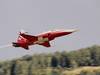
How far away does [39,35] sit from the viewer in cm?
4084

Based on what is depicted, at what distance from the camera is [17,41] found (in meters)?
41.8

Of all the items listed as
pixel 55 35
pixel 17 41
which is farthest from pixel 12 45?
pixel 55 35

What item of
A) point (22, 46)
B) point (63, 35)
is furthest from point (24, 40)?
point (63, 35)

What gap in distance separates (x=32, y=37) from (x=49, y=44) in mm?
1646

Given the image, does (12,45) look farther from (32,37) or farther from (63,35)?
(63,35)

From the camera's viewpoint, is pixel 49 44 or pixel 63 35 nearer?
pixel 63 35

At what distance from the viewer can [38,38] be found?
4056cm

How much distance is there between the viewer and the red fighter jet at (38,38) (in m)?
39.7

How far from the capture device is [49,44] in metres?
41.8

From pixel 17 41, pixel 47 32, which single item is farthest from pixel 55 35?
pixel 17 41

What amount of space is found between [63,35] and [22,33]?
3920 millimetres

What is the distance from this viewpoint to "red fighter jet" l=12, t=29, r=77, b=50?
39656mm

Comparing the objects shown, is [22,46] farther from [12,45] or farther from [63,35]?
[63,35]

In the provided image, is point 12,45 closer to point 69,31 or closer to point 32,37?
point 32,37
